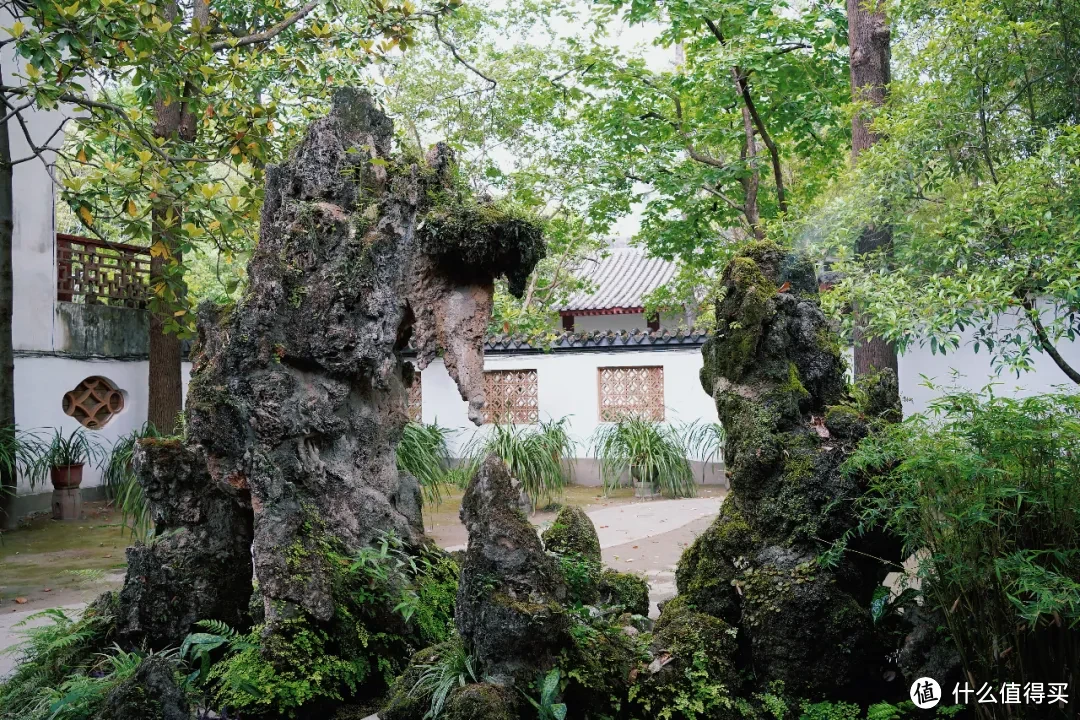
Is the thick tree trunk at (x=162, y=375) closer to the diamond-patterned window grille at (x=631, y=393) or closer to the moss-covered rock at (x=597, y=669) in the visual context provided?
the diamond-patterned window grille at (x=631, y=393)

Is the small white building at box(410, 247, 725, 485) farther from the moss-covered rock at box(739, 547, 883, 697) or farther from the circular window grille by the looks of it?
the moss-covered rock at box(739, 547, 883, 697)

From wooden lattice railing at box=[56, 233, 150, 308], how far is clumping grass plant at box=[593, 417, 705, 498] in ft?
20.5

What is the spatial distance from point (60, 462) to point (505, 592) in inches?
346

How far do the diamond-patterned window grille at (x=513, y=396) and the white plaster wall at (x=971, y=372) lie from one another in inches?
208

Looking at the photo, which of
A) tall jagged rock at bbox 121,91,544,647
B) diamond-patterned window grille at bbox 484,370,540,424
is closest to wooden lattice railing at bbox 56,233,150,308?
diamond-patterned window grille at bbox 484,370,540,424

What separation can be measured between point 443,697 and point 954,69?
4930 millimetres

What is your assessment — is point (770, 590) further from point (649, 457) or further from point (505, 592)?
point (649, 457)

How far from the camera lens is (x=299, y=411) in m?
3.73

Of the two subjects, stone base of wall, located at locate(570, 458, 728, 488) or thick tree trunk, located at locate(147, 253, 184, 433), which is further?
stone base of wall, located at locate(570, 458, 728, 488)

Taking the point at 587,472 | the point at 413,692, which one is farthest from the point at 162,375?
the point at 413,692

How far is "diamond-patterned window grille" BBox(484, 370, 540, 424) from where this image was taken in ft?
42.7

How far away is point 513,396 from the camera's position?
13195 millimetres

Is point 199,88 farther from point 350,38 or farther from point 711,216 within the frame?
point 711,216

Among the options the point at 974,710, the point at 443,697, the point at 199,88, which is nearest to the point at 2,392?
the point at 199,88
